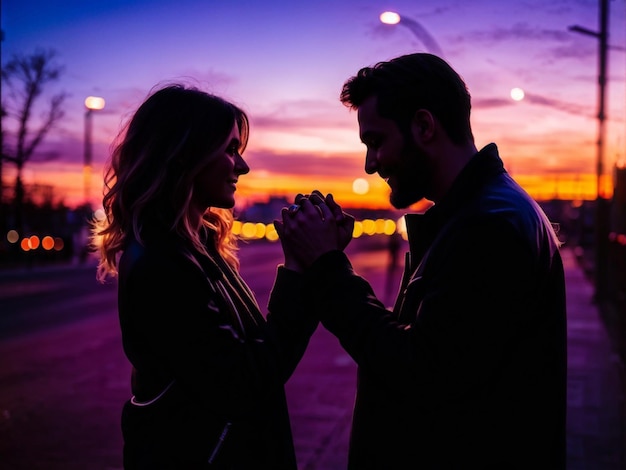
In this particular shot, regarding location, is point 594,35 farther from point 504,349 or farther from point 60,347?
point 504,349

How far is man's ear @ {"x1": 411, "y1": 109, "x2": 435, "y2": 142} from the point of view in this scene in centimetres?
194

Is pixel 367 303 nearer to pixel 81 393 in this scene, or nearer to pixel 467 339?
pixel 467 339

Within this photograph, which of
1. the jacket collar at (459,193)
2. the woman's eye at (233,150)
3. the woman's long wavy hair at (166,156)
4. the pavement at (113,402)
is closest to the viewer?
the jacket collar at (459,193)

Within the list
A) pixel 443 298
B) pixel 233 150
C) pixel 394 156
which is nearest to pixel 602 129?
pixel 233 150

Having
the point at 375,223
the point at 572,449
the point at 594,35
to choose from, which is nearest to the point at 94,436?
the point at 572,449

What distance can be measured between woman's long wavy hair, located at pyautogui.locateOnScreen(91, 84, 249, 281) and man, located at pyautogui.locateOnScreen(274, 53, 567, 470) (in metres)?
0.36

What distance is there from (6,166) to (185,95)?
37739mm

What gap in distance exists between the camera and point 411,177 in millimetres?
2020

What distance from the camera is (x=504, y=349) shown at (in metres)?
1.71

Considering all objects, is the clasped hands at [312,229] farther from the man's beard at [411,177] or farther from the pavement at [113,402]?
the pavement at [113,402]

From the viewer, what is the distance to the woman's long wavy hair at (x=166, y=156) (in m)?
2.20

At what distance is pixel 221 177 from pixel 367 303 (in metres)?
0.76

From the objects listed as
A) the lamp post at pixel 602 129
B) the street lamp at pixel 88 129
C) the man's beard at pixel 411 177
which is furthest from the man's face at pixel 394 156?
the street lamp at pixel 88 129

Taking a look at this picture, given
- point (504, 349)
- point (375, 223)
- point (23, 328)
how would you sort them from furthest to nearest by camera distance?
point (375, 223)
point (23, 328)
point (504, 349)
